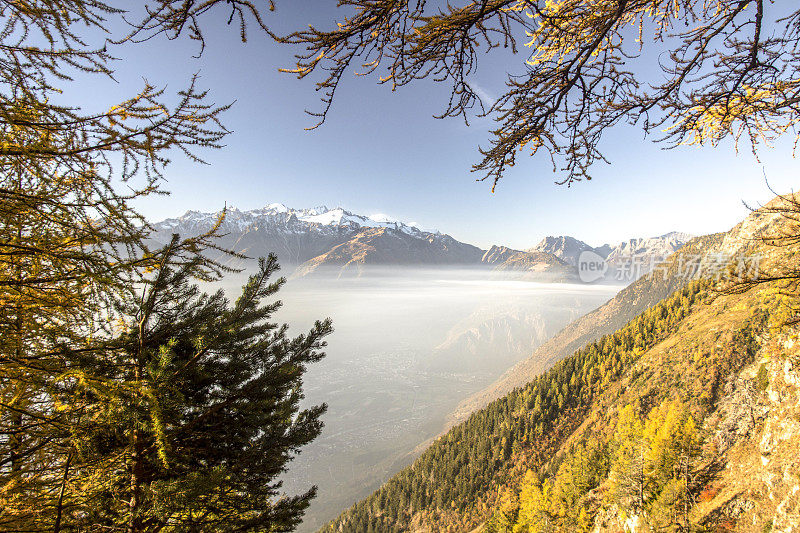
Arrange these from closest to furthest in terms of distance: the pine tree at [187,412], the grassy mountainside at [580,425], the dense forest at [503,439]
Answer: the pine tree at [187,412]
the grassy mountainside at [580,425]
the dense forest at [503,439]

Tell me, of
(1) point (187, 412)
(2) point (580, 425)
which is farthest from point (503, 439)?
(1) point (187, 412)

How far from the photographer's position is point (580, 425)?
93125 millimetres

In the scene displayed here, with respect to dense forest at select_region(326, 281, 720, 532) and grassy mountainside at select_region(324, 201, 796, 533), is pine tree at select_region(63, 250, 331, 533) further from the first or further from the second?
dense forest at select_region(326, 281, 720, 532)

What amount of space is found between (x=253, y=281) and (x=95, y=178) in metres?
3.18

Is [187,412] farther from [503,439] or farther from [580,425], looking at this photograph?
[580,425]

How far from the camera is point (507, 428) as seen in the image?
97375mm

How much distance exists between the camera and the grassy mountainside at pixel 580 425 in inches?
1651

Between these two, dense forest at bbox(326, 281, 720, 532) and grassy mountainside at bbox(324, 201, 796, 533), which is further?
dense forest at bbox(326, 281, 720, 532)

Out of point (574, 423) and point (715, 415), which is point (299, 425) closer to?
point (715, 415)

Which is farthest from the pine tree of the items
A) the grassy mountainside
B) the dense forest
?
the dense forest

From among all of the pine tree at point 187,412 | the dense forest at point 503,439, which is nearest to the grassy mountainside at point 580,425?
the dense forest at point 503,439

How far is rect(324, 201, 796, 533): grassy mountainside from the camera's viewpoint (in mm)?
41938

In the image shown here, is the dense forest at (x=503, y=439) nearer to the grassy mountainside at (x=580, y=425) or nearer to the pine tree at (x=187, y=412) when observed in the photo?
the grassy mountainside at (x=580, y=425)

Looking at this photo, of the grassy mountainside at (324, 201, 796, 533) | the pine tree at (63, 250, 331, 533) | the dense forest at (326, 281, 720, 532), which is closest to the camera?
the pine tree at (63, 250, 331, 533)
